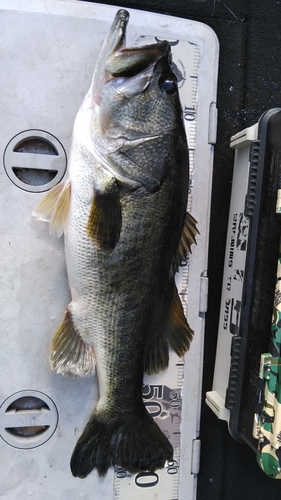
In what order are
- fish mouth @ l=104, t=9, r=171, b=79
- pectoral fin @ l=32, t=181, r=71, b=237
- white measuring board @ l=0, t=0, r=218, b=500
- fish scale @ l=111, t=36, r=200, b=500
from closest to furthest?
fish mouth @ l=104, t=9, r=171, b=79 → pectoral fin @ l=32, t=181, r=71, b=237 → white measuring board @ l=0, t=0, r=218, b=500 → fish scale @ l=111, t=36, r=200, b=500

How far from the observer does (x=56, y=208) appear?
115 centimetres

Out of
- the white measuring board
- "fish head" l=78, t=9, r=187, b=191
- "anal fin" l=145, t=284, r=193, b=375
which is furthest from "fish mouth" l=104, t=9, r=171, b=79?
"anal fin" l=145, t=284, r=193, b=375

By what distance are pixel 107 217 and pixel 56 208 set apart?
0.18 meters

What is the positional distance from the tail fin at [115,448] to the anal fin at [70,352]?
15cm

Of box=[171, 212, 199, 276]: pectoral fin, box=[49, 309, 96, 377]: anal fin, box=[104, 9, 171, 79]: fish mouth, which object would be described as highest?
box=[104, 9, 171, 79]: fish mouth

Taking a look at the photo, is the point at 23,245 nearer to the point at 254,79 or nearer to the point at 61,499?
the point at 61,499

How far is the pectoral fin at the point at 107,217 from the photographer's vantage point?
1037 mm

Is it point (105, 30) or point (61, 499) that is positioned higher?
point (105, 30)

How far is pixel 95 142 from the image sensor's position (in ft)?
3.47

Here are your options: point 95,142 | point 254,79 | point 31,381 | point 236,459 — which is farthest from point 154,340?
point 254,79

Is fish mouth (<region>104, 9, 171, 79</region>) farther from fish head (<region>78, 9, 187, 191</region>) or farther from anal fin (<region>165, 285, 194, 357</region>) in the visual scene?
anal fin (<region>165, 285, 194, 357</region>)

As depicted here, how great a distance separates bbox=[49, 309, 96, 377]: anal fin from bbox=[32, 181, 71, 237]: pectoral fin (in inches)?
8.6

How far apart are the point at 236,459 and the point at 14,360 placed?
90 cm

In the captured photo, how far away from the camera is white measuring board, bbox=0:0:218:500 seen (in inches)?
48.7
